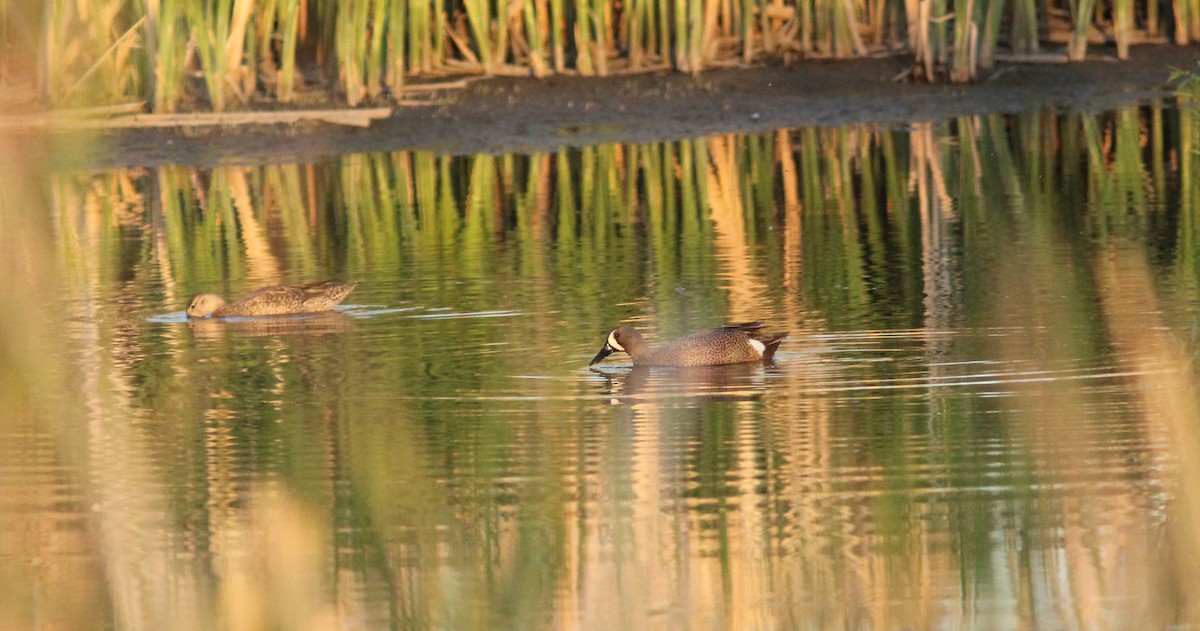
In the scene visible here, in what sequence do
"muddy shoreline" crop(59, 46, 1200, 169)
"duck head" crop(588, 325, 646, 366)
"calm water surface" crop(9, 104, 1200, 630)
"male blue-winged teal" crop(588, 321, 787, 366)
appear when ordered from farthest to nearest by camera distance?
1. "muddy shoreline" crop(59, 46, 1200, 169)
2. "duck head" crop(588, 325, 646, 366)
3. "male blue-winged teal" crop(588, 321, 787, 366)
4. "calm water surface" crop(9, 104, 1200, 630)

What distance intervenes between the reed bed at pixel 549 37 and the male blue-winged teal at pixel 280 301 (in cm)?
810

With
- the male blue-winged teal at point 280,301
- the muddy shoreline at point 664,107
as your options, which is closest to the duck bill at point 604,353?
the male blue-winged teal at point 280,301

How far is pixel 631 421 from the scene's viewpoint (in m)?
9.05

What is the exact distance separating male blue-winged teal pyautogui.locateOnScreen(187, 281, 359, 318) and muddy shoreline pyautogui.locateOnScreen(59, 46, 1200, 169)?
850cm

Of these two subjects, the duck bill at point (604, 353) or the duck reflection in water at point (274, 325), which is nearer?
the duck bill at point (604, 353)

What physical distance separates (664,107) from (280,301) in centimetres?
1100

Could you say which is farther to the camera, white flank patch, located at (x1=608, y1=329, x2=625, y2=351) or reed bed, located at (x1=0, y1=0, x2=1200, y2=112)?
reed bed, located at (x1=0, y1=0, x2=1200, y2=112)

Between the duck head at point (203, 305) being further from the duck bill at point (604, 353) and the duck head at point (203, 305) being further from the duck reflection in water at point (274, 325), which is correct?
the duck bill at point (604, 353)

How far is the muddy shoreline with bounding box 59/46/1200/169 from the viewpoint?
2162 cm

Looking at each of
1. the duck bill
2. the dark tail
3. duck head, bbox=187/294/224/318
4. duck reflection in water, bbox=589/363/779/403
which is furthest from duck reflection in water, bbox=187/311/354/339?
the dark tail

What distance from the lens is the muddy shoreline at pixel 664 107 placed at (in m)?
21.6

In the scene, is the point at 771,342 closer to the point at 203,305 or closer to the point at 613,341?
the point at 613,341

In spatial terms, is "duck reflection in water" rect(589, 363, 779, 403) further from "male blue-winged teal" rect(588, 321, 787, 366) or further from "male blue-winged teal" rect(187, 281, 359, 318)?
"male blue-winged teal" rect(187, 281, 359, 318)

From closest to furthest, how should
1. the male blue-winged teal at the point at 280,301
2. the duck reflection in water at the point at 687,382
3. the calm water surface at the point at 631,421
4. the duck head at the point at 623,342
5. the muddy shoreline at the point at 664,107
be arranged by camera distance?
the calm water surface at the point at 631,421 < the duck reflection in water at the point at 687,382 < the duck head at the point at 623,342 < the male blue-winged teal at the point at 280,301 < the muddy shoreline at the point at 664,107
